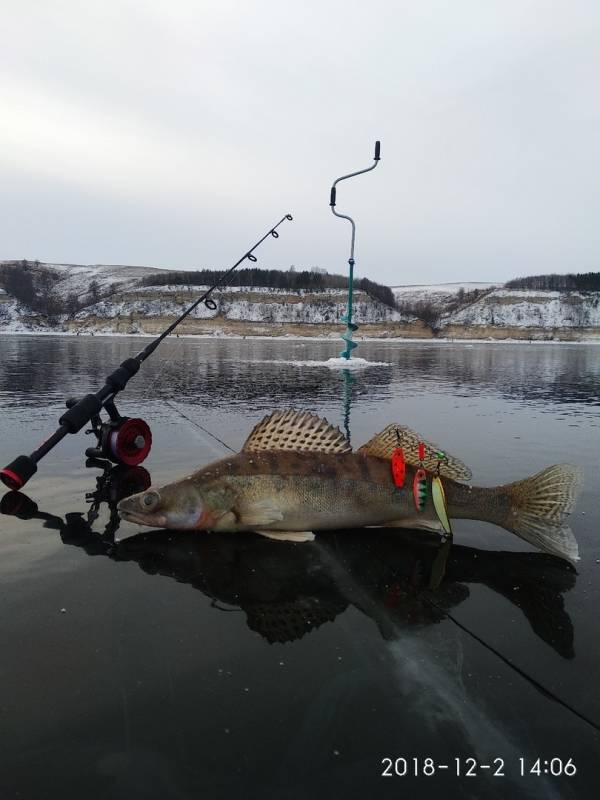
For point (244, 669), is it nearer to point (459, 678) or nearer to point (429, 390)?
point (459, 678)

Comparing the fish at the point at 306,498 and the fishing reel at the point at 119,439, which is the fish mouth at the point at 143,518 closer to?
the fish at the point at 306,498

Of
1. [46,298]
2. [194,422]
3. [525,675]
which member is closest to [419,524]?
[525,675]

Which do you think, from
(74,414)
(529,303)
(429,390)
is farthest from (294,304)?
(74,414)

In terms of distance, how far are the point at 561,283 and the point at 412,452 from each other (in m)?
195

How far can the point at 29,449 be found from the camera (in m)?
8.13

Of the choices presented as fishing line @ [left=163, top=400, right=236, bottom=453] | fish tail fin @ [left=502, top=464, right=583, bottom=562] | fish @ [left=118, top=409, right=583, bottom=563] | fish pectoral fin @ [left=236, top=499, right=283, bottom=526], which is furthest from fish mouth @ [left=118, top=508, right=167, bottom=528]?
fishing line @ [left=163, top=400, right=236, bottom=453]

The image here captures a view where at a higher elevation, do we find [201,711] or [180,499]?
[180,499]

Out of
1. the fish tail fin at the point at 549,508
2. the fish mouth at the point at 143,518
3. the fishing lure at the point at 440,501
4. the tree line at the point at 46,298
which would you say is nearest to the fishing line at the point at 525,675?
the fishing lure at the point at 440,501

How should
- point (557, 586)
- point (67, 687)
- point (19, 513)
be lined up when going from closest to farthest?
point (67, 687)
point (557, 586)
point (19, 513)

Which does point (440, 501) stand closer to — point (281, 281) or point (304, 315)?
point (304, 315)

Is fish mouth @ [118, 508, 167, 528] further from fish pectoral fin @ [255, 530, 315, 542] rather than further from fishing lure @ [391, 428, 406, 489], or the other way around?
fishing lure @ [391, 428, 406, 489]

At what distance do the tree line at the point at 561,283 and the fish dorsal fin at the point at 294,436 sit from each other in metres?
182

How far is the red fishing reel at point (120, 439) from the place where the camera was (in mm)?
7129

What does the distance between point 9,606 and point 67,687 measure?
1.14 m
